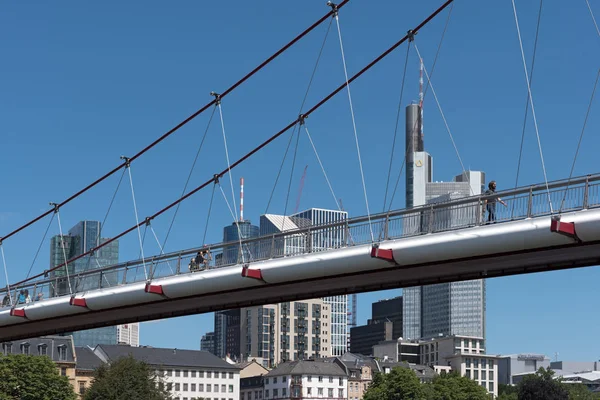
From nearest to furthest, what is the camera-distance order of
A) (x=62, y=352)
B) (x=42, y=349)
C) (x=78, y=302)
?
(x=78, y=302)
(x=42, y=349)
(x=62, y=352)

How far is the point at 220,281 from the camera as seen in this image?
2335 inches

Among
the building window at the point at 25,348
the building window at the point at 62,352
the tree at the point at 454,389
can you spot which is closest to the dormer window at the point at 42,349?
the building window at the point at 25,348

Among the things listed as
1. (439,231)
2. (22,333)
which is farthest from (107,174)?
(439,231)

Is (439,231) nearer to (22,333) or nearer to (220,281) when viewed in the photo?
(220,281)

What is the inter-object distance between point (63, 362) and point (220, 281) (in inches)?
5140

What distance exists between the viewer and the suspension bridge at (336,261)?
47094 mm

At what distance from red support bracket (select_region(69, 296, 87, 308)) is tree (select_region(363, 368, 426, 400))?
11755 centimetres

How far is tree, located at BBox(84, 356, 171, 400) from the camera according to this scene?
126875 millimetres

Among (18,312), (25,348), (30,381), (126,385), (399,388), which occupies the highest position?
(18,312)

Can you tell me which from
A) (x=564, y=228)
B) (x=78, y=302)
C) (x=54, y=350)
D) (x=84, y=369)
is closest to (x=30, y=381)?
(x=54, y=350)

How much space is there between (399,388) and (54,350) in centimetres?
5446

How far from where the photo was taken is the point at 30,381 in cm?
14088

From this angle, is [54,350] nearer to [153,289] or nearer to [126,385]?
[126,385]

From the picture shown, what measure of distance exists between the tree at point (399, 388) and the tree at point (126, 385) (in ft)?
190
